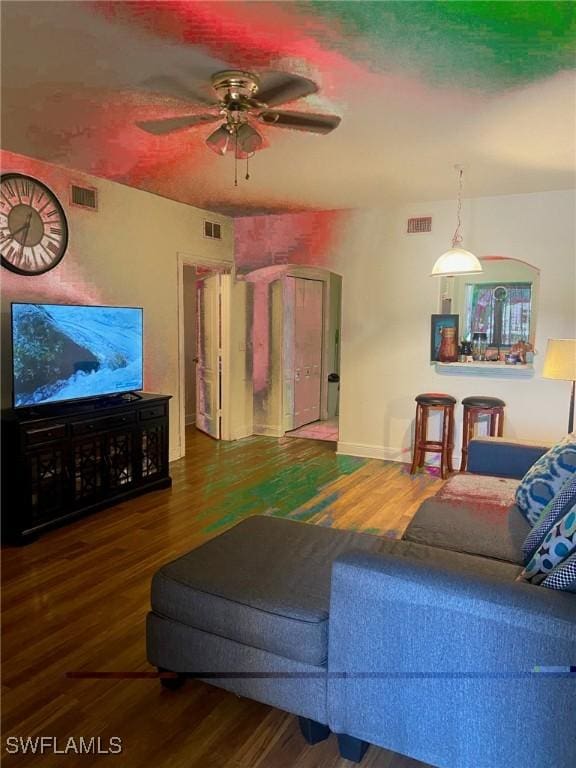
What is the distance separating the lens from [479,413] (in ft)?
16.9

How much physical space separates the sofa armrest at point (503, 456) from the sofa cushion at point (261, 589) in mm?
1335

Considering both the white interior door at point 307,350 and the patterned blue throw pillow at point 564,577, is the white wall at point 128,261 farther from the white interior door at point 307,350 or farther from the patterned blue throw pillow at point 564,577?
the patterned blue throw pillow at point 564,577

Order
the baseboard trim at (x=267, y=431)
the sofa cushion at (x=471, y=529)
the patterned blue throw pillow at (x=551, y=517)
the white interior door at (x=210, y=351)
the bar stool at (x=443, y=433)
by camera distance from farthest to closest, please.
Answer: the baseboard trim at (x=267, y=431), the white interior door at (x=210, y=351), the bar stool at (x=443, y=433), the sofa cushion at (x=471, y=529), the patterned blue throw pillow at (x=551, y=517)

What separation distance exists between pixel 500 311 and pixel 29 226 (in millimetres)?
4778

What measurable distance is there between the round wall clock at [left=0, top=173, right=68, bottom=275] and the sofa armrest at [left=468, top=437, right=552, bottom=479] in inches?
128

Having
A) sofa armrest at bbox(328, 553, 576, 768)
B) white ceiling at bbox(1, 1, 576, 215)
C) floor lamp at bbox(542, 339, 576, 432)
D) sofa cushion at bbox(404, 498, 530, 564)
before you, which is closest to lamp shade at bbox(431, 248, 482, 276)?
white ceiling at bbox(1, 1, 576, 215)

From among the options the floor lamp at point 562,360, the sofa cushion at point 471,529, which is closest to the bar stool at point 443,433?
the floor lamp at point 562,360

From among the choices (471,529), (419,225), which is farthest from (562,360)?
(419,225)

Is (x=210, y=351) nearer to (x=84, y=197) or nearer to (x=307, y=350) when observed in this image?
(x=307, y=350)

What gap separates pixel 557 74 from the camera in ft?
8.43

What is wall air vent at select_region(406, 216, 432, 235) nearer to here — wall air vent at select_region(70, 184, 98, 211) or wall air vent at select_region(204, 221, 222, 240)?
wall air vent at select_region(204, 221, 222, 240)

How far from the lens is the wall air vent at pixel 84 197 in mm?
4254

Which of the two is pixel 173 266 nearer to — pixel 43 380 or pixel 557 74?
Result: pixel 43 380

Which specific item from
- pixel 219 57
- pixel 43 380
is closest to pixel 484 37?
pixel 219 57
